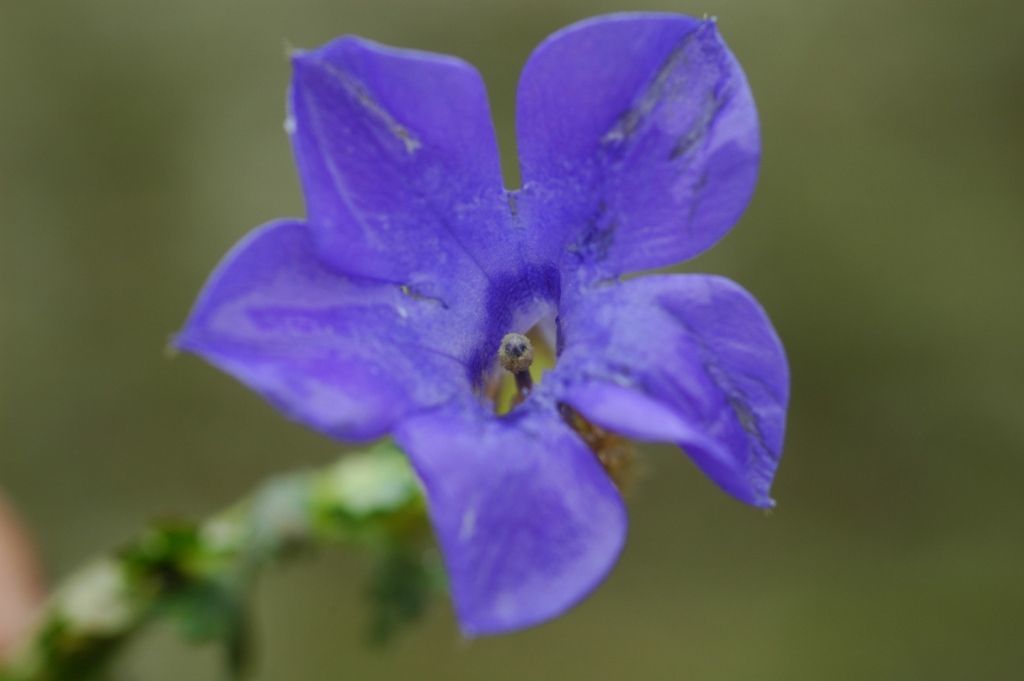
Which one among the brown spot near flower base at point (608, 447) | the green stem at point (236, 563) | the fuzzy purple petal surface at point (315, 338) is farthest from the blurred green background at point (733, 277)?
the fuzzy purple petal surface at point (315, 338)

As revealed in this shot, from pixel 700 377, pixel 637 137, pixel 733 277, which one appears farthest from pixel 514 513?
pixel 733 277

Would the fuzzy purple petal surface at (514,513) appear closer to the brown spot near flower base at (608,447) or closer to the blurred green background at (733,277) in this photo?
the brown spot near flower base at (608,447)

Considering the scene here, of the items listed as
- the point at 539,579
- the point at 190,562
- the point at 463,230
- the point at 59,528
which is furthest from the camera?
the point at 59,528

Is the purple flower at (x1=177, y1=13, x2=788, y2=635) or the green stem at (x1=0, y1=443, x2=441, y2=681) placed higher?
the purple flower at (x1=177, y1=13, x2=788, y2=635)

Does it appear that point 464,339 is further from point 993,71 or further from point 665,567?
point 993,71

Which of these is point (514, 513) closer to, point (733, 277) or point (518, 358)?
point (518, 358)

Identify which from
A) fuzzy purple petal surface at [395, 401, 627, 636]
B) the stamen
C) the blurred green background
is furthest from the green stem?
the blurred green background

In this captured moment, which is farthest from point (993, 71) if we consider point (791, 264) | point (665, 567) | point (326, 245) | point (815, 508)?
point (326, 245)

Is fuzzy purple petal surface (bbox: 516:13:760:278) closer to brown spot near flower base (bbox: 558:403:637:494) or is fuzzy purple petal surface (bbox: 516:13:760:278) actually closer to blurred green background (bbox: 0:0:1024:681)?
brown spot near flower base (bbox: 558:403:637:494)
